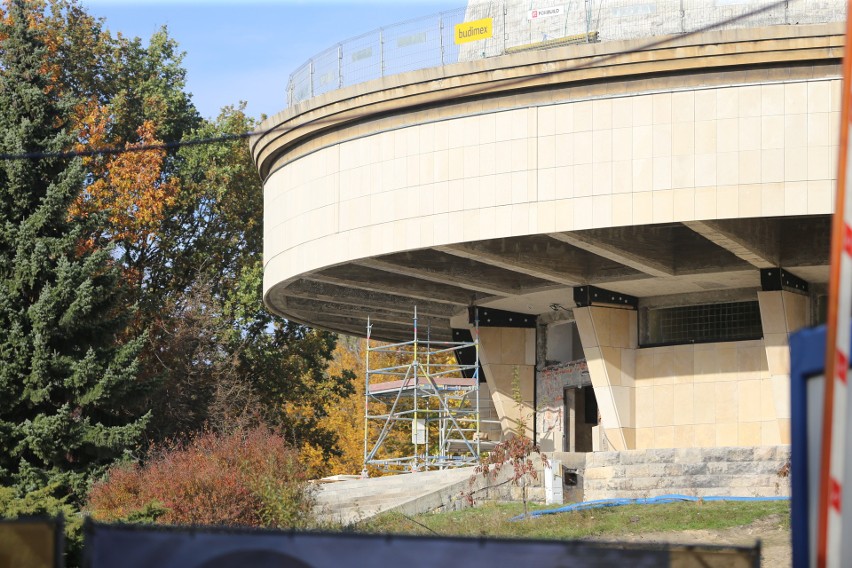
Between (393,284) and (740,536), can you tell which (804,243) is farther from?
(393,284)

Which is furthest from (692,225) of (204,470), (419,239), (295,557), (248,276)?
(248,276)

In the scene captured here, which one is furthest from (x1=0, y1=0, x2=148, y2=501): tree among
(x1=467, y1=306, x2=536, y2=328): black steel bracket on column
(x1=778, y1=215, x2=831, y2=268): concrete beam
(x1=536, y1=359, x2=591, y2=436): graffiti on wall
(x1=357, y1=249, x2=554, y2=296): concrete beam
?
(x1=778, y1=215, x2=831, y2=268): concrete beam

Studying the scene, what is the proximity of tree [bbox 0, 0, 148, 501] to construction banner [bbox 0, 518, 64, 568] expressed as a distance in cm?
2104

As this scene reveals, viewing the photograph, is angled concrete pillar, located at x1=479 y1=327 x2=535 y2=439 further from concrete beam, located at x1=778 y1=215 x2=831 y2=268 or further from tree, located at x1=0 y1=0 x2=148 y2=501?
tree, located at x1=0 y1=0 x2=148 y2=501

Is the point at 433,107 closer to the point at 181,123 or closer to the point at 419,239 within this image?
the point at 419,239

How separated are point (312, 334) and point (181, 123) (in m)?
10.2

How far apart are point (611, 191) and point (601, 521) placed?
715cm

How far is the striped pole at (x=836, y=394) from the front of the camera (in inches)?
244

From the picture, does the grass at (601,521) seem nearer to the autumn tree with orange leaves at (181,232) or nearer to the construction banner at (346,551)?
the construction banner at (346,551)

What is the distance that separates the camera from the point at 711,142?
24953 mm

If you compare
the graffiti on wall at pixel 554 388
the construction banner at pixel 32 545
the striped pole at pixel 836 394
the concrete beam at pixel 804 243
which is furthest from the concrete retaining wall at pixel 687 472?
the construction banner at pixel 32 545

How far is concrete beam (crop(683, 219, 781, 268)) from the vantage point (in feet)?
84.1

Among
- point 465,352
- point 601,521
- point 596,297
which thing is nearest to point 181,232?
point 465,352

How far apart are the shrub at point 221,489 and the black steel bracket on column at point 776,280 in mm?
11825
